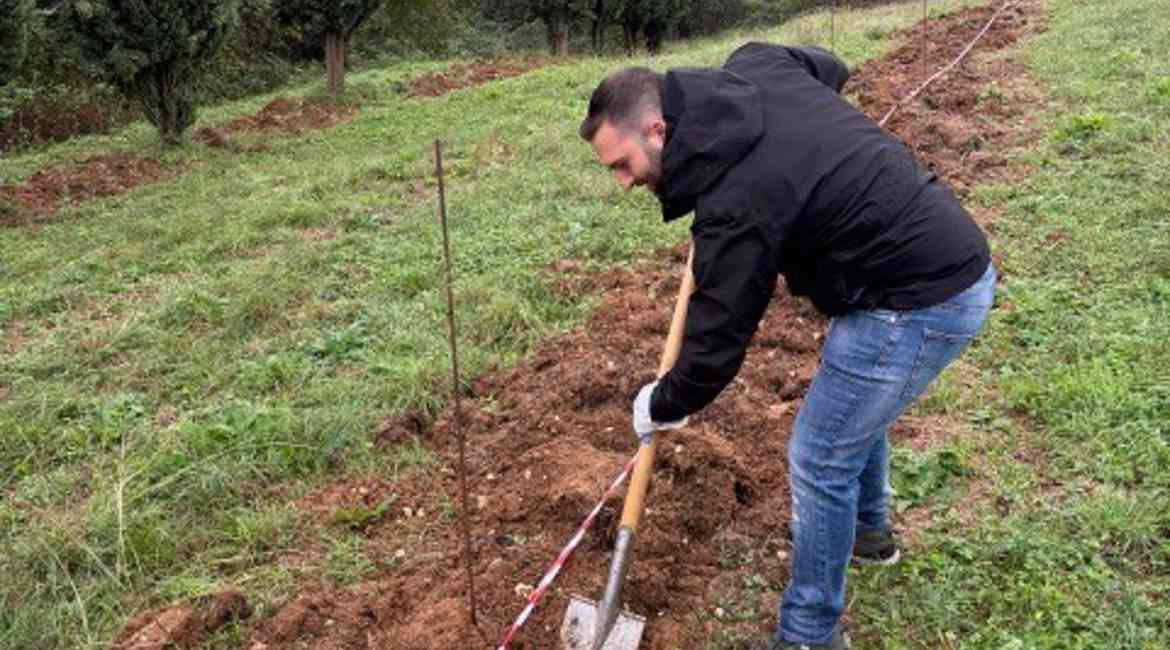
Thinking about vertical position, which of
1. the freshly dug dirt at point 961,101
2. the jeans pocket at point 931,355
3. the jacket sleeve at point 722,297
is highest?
the jacket sleeve at point 722,297

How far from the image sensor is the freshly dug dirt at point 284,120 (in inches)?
468


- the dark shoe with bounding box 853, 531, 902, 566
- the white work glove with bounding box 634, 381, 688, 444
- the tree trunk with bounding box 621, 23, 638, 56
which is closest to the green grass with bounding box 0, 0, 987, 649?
the white work glove with bounding box 634, 381, 688, 444

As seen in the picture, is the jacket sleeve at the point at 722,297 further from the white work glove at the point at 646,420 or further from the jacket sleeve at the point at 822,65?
the jacket sleeve at the point at 822,65

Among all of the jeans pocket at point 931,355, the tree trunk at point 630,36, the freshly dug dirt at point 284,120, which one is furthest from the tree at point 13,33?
the tree trunk at point 630,36

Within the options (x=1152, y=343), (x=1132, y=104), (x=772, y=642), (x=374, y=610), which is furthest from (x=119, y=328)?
(x=1132, y=104)

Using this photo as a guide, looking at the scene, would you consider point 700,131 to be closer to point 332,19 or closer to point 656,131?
point 656,131

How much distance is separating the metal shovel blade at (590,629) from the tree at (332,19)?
45.8ft

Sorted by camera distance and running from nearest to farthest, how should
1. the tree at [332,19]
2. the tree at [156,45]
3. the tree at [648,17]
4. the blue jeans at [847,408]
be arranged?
the blue jeans at [847,408]
the tree at [156,45]
the tree at [332,19]
the tree at [648,17]

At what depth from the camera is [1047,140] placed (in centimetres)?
702

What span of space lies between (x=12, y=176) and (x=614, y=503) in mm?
9795

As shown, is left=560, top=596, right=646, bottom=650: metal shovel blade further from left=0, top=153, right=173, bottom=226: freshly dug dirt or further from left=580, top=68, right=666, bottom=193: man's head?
left=0, top=153, right=173, bottom=226: freshly dug dirt

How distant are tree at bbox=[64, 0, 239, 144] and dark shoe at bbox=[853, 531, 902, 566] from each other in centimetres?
1016

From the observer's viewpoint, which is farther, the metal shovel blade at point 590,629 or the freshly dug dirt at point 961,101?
the freshly dug dirt at point 961,101

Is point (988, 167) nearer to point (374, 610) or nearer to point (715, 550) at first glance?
point (715, 550)
